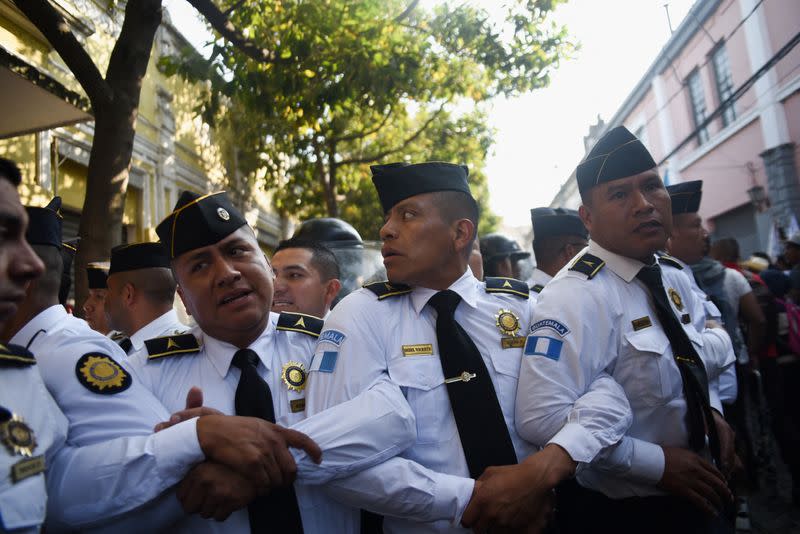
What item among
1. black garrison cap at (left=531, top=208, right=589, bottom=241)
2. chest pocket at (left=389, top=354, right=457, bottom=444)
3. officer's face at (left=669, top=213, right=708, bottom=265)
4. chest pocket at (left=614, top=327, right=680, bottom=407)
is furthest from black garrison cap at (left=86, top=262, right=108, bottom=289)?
officer's face at (left=669, top=213, right=708, bottom=265)

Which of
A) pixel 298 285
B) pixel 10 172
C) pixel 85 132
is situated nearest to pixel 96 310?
pixel 298 285

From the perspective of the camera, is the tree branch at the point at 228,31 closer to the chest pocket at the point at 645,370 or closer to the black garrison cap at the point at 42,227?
the black garrison cap at the point at 42,227

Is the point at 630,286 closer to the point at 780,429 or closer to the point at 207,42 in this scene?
the point at 780,429

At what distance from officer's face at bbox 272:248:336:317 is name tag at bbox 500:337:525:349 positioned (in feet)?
A: 5.14

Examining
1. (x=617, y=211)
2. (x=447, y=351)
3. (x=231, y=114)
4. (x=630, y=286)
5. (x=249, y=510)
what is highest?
(x=231, y=114)

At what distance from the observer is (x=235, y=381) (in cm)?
218

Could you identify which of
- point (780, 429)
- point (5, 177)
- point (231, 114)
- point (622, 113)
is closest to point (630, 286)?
point (5, 177)

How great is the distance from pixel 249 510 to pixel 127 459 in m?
0.46

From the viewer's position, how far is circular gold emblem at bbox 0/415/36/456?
1.29 metres

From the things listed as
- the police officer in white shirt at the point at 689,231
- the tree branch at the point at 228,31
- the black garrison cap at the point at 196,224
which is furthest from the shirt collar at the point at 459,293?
the tree branch at the point at 228,31

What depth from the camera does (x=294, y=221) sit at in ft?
71.2

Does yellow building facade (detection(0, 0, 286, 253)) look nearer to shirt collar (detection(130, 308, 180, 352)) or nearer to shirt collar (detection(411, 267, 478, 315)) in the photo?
shirt collar (detection(130, 308, 180, 352))

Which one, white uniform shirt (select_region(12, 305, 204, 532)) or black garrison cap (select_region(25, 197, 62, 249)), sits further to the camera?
black garrison cap (select_region(25, 197, 62, 249))

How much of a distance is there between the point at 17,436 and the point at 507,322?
1.60 meters
